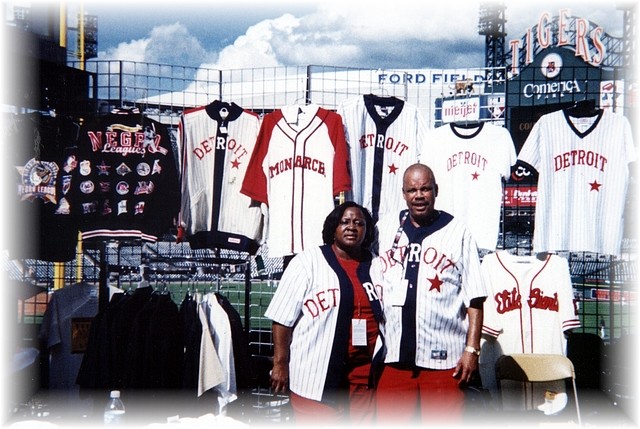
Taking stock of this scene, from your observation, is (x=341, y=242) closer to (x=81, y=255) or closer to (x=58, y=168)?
(x=58, y=168)

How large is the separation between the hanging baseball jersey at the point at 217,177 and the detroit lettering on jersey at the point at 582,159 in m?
2.13

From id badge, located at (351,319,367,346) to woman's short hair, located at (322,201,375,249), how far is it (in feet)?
1.67

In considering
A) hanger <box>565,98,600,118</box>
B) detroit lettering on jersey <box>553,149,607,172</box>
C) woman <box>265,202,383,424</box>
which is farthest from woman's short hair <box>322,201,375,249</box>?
hanger <box>565,98,600,118</box>

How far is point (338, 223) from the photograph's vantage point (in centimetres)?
396

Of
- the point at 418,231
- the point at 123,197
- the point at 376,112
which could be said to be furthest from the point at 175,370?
the point at 376,112

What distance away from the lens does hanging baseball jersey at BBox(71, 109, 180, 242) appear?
4.80 metres

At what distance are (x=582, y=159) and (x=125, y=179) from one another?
3.15 m

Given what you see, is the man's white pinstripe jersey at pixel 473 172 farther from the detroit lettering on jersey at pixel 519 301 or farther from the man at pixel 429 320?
the man at pixel 429 320

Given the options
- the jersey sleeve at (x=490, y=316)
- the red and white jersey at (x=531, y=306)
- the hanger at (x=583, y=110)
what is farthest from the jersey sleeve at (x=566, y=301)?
the hanger at (x=583, y=110)

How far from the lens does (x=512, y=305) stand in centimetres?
479

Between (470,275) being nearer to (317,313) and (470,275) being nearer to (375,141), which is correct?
(317,313)

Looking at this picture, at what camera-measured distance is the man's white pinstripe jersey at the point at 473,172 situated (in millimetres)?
4727

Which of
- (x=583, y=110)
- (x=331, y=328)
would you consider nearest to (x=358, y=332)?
(x=331, y=328)

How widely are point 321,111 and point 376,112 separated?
0.38 m
